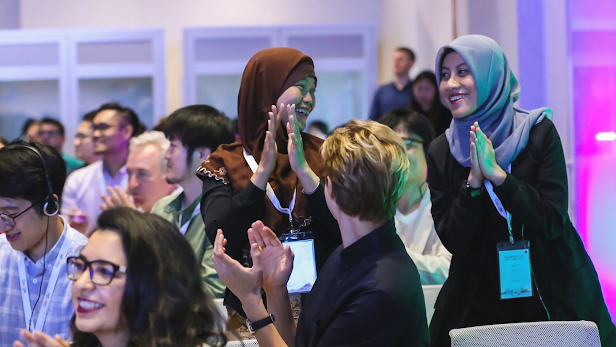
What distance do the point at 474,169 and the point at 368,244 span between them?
747 millimetres

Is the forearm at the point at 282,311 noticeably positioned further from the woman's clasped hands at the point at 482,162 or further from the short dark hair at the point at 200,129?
the short dark hair at the point at 200,129

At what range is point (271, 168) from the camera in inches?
92.0

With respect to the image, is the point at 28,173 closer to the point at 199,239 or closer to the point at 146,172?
the point at 199,239

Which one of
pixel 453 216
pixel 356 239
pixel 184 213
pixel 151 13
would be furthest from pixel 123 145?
pixel 151 13

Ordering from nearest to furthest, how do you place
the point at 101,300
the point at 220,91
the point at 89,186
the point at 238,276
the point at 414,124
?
the point at 101,300, the point at 238,276, the point at 414,124, the point at 89,186, the point at 220,91

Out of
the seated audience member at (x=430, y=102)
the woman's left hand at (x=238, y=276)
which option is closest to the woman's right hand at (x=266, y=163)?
the woman's left hand at (x=238, y=276)

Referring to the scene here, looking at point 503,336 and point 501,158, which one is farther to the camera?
point 501,158

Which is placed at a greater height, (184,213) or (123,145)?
(123,145)

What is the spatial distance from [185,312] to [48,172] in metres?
1.17

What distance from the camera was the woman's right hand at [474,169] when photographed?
8.07 feet

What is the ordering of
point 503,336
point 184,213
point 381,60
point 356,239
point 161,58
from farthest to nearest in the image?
point 381,60
point 161,58
point 184,213
point 503,336
point 356,239

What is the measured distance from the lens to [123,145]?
212 inches

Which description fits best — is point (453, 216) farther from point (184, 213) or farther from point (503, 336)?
point (184, 213)

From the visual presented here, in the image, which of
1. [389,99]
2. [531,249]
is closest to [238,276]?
[531,249]
